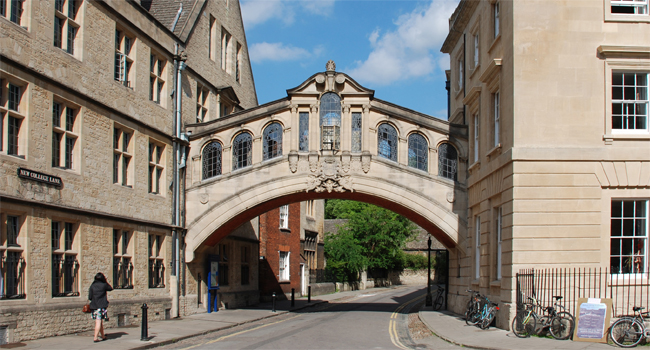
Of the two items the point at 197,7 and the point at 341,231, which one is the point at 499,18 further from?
the point at 341,231

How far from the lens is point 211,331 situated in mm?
18938

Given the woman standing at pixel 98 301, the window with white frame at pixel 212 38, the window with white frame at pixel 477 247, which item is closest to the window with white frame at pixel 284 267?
the window with white frame at pixel 212 38

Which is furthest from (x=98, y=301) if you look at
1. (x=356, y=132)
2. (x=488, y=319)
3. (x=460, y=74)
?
(x=460, y=74)

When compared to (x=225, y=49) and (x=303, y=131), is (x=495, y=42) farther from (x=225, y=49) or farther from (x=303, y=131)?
(x=225, y=49)

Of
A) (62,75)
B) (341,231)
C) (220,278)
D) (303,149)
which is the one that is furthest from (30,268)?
(341,231)

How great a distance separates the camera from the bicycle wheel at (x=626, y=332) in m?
13.4

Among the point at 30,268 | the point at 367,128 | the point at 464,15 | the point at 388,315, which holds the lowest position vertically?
the point at 388,315

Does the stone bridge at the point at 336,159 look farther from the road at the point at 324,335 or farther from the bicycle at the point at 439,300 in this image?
the road at the point at 324,335

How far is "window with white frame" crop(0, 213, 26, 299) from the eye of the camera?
14406 millimetres

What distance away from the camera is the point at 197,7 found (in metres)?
25.5

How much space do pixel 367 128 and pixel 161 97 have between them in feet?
24.1

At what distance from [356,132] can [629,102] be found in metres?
9.73

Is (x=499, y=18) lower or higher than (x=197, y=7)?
lower

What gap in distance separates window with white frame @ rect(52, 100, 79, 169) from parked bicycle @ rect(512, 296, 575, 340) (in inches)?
478
